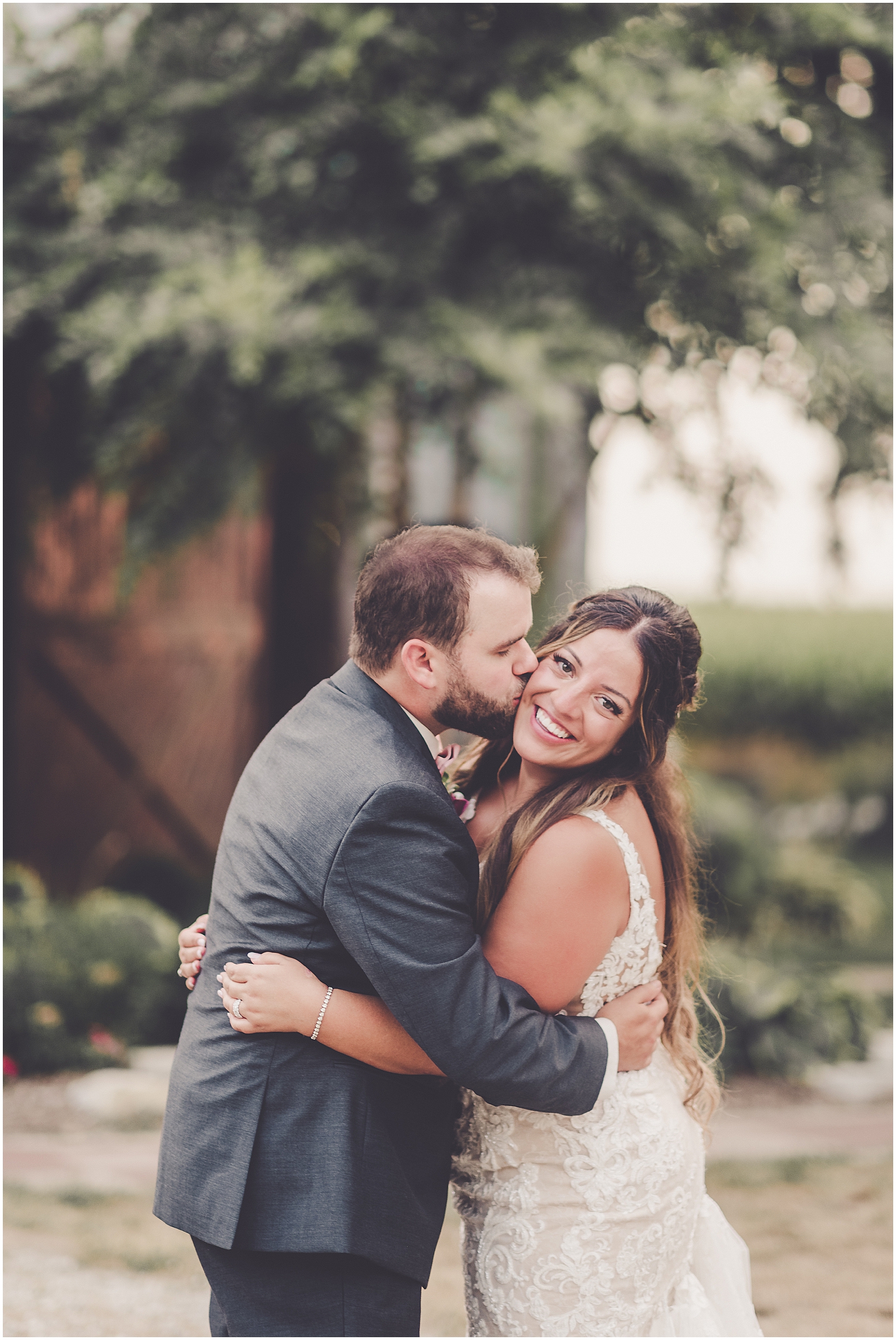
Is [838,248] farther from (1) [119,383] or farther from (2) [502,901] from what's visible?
(2) [502,901]

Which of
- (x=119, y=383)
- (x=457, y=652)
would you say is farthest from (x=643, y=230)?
(x=457, y=652)

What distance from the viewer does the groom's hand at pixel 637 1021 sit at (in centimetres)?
239

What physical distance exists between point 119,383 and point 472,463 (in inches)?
67.5

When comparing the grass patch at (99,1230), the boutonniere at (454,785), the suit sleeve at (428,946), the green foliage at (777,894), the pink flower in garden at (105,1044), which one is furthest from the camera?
the green foliage at (777,894)

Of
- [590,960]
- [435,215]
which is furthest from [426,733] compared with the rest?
[435,215]

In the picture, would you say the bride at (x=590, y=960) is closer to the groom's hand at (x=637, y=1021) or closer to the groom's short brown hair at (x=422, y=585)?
the groom's hand at (x=637, y=1021)

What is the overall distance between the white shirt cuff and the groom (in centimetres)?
1

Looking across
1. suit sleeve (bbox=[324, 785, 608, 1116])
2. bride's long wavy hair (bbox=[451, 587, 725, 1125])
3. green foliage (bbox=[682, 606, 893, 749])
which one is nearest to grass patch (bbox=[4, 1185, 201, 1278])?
bride's long wavy hair (bbox=[451, 587, 725, 1125])

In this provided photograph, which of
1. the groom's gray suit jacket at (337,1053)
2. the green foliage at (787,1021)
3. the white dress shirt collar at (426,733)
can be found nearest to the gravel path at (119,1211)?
the green foliage at (787,1021)

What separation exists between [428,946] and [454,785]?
0.82m

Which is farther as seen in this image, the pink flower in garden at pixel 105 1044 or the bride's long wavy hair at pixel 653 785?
the pink flower in garden at pixel 105 1044

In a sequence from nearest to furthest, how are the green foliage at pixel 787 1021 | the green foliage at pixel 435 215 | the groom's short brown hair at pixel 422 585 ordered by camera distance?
the groom's short brown hair at pixel 422 585 → the green foliage at pixel 435 215 → the green foliage at pixel 787 1021

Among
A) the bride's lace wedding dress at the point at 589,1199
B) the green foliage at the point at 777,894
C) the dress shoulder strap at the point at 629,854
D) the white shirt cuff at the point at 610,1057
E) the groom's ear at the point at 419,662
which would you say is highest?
the groom's ear at the point at 419,662

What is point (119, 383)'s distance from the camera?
575 centimetres
